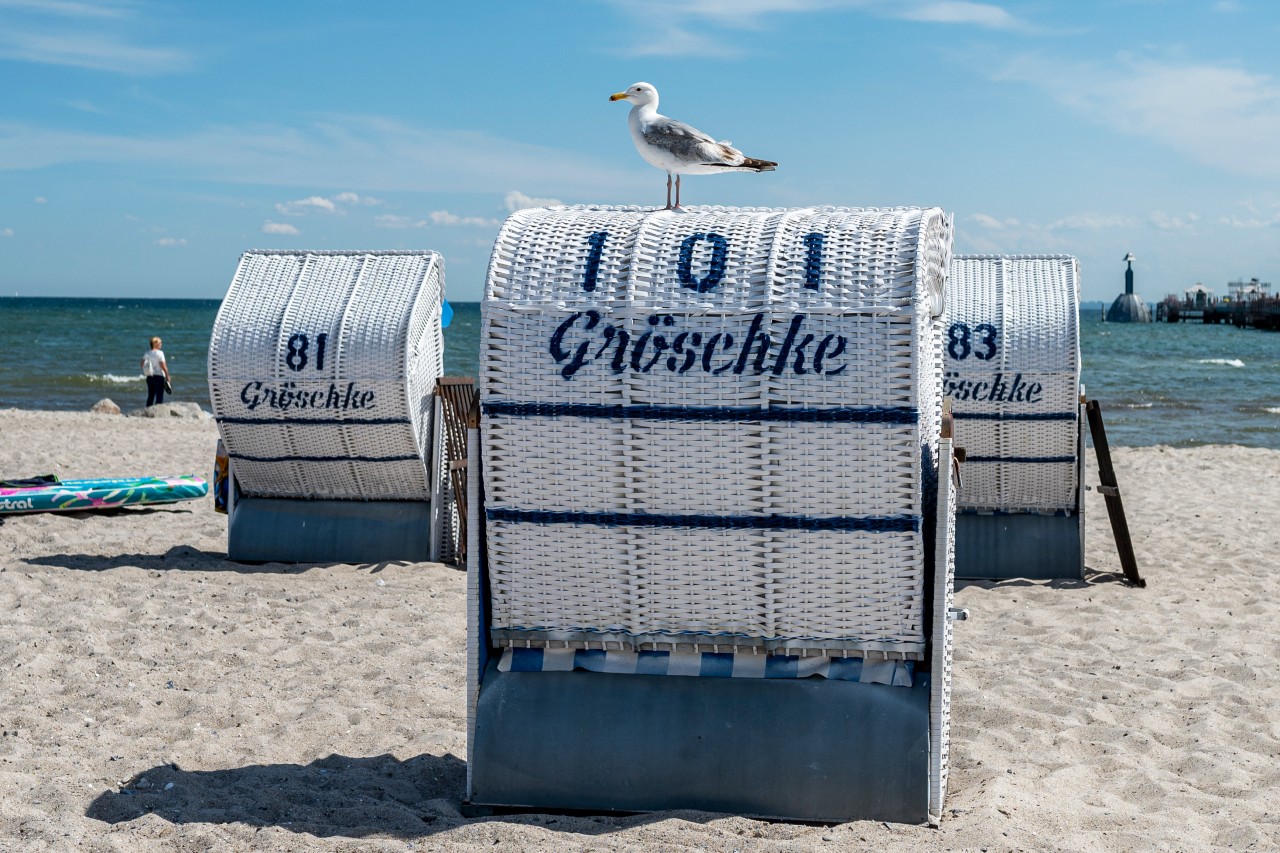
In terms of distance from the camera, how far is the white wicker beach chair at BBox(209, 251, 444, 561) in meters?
8.42

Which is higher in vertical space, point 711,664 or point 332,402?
point 332,402

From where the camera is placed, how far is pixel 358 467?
340 inches

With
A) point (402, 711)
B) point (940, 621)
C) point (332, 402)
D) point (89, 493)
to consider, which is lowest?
point (402, 711)

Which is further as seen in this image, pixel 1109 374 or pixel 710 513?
pixel 1109 374

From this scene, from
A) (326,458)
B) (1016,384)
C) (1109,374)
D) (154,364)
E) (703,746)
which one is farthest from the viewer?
(1109,374)

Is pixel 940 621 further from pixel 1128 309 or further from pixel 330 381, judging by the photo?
pixel 1128 309

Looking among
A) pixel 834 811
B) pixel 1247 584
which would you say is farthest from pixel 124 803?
pixel 1247 584

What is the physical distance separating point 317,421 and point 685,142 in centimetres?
431

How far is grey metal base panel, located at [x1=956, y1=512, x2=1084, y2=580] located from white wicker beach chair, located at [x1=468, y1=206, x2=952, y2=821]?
4.83 metres

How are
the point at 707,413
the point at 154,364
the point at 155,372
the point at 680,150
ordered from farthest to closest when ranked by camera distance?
1. the point at 155,372
2. the point at 154,364
3. the point at 680,150
4. the point at 707,413

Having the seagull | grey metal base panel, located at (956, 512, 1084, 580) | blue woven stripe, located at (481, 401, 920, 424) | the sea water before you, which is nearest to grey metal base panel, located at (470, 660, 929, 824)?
blue woven stripe, located at (481, 401, 920, 424)

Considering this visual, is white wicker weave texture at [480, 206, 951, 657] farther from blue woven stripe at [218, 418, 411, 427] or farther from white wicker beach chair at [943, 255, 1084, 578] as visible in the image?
blue woven stripe at [218, 418, 411, 427]

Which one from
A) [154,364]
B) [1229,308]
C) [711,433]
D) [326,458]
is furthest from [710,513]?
[1229,308]

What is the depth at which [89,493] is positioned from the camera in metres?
10.3
